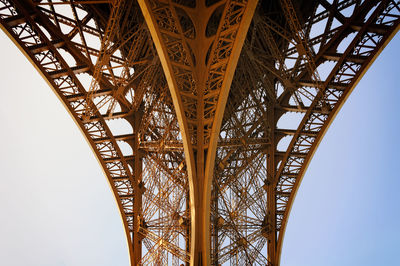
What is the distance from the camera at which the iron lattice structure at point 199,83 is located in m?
13.7

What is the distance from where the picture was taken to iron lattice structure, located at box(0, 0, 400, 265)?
539 inches

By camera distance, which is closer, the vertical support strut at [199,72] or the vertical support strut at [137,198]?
the vertical support strut at [199,72]

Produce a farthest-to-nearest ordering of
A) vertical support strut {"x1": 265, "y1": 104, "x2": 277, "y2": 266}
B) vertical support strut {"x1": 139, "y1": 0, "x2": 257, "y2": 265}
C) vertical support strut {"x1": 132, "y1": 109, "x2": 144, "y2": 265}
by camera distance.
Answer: vertical support strut {"x1": 132, "y1": 109, "x2": 144, "y2": 265} < vertical support strut {"x1": 265, "y1": 104, "x2": 277, "y2": 266} < vertical support strut {"x1": 139, "y1": 0, "x2": 257, "y2": 265}

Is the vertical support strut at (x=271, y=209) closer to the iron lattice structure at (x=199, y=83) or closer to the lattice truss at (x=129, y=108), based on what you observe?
the iron lattice structure at (x=199, y=83)

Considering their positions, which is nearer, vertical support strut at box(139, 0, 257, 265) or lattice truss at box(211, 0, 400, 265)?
vertical support strut at box(139, 0, 257, 265)

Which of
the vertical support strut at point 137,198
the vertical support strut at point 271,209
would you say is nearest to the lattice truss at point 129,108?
the vertical support strut at point 137,198

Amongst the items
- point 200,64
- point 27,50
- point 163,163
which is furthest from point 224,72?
point 163,163

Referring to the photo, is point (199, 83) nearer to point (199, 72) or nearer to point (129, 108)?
point (199, 72)

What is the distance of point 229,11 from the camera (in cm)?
1216

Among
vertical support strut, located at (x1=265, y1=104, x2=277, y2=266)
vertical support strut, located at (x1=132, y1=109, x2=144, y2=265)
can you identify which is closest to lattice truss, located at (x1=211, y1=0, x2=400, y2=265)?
vertical support strut, located at (x1=265, y1=104, x2=277, y2=266)

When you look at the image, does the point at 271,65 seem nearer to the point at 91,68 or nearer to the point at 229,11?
the point at 229,11

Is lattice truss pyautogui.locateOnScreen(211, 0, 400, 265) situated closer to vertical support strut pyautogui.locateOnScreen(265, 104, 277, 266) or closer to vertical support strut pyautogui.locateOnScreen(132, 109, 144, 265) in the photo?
vertical support strut pyautogui.locateOnScreen(265, 104, 277, 266)

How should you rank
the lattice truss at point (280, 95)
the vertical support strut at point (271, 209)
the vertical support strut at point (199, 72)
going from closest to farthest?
the vertical support strut at point (199, 72), the lattice truss at point (280, 95), the vertical support strut at point (271, 209)

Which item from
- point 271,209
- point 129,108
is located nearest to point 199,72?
point 129,108
